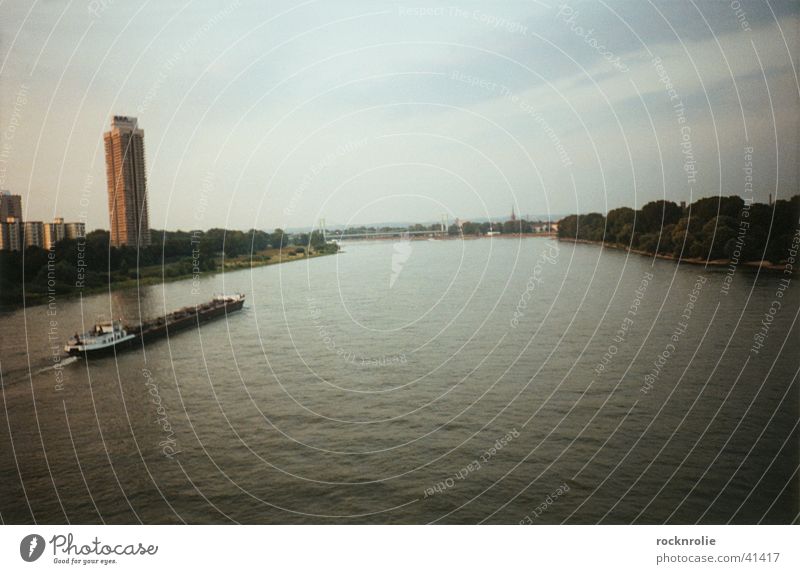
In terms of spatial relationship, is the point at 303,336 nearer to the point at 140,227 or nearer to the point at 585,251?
the point at 140,227

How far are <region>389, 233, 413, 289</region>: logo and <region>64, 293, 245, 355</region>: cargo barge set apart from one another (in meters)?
1.91

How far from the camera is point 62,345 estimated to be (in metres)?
7.71

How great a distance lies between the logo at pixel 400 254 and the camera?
7257 millimetres

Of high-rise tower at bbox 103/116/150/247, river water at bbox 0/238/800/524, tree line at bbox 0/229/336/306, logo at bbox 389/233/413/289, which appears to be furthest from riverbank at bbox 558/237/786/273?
high-rise tower at bbox 103/116/150/247

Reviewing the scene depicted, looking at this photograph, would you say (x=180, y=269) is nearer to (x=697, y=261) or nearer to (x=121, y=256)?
(x=121, y=256)

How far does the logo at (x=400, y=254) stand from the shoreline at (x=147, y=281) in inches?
33.6

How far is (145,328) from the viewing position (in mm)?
7770

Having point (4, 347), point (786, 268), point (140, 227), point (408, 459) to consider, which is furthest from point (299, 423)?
point (4, 347)

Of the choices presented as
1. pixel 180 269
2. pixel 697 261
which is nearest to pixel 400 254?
pixel 180 269
